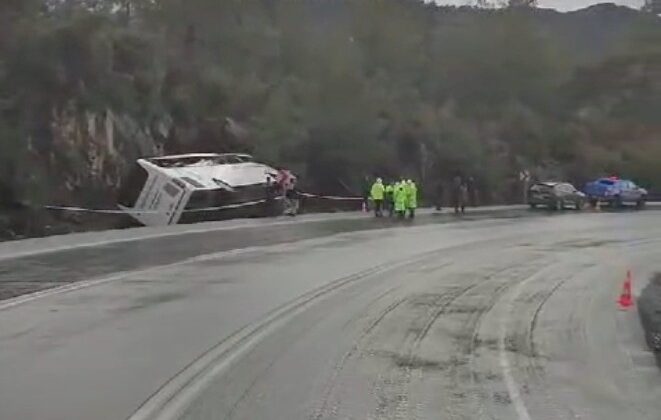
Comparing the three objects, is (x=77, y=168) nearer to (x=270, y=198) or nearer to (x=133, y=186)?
(x=133, y=186)

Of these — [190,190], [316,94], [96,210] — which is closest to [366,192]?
[316,94]

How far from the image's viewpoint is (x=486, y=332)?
13438 millimetres

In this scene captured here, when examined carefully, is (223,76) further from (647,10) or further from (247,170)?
(647,10)

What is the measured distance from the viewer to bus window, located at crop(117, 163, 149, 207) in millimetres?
37125

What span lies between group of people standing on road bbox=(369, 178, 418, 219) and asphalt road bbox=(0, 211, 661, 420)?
16.7 meters

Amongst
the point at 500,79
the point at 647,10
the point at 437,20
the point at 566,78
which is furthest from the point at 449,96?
the point at 647,10

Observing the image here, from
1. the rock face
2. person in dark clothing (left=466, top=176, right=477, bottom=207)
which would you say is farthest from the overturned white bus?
person in dark clothing (left=466, top=176, right=477, bottom=207)

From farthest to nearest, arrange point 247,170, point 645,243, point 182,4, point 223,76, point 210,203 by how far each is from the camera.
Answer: point 182,4 < point 223,76 < point 247,170 < point 210,203 < point 645,243

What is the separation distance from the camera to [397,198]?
3994 cm

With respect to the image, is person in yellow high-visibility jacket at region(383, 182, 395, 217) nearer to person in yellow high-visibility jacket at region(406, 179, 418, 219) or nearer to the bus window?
person in yellow high-visibility jacket at region(406, 179, 418, 219)

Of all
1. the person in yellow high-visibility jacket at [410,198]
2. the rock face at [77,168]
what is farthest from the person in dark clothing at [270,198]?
the rock face at [77,168]

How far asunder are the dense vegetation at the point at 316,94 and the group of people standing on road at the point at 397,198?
6.02 m

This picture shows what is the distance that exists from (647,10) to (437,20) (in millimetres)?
24798

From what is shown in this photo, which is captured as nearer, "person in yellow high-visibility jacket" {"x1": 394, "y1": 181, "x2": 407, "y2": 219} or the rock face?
the rock face
